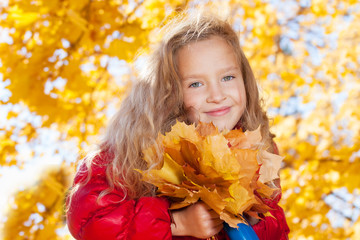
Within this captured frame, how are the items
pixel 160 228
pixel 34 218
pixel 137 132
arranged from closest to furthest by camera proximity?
1. pixel 160 228
2. pixel 137 132
3. pixel 34 218

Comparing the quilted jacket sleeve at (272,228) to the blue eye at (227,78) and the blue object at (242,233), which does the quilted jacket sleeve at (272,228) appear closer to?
the blue object at (242,233)

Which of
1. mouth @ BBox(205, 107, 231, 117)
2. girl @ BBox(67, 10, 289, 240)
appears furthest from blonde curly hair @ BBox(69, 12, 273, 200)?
mouth @ BBox(205, 107, 231, 117)

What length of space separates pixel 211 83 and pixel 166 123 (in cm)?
26

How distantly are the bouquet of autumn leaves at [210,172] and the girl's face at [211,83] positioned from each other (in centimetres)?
45

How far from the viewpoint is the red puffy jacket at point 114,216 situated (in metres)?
1.41

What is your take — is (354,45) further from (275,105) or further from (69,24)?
(69,24)

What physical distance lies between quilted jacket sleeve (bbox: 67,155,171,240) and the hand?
0.17 feet

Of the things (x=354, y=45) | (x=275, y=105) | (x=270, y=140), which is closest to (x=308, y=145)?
(x=275, y=105)

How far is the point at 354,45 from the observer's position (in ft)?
12.5

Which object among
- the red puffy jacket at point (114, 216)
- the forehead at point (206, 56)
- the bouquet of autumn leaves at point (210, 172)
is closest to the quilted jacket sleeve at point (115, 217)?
the red puffy jacket at point (114, 216)

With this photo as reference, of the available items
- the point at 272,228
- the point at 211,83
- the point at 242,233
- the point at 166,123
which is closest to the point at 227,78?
the point at 211,83

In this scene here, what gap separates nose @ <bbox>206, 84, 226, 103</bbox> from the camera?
1691mm

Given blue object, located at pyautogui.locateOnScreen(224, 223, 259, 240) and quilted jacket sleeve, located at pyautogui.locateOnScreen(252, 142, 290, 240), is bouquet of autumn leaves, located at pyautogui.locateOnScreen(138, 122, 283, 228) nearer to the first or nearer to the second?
blue object, located at pyautogui.locateOnScreen(224, 223, 259, 240)

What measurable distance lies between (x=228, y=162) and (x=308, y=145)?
8.07ft
